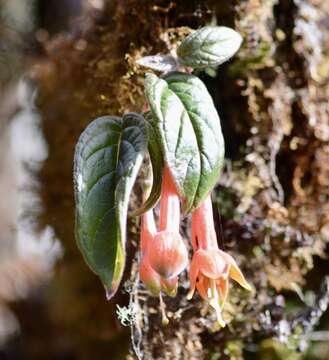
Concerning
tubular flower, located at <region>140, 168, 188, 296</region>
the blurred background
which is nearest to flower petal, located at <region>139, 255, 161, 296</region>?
tubular flower, located at <region>140, 168, 188, 296</region>

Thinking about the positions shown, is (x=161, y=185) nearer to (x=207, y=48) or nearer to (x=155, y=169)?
(x=155, y=169)

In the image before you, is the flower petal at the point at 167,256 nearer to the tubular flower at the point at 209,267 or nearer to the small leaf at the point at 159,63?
the tubular flower at the point at 209,267

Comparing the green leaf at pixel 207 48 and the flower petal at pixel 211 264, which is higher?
the green leaf at pixel 207 48

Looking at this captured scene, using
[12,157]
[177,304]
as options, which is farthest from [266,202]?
[12,157]

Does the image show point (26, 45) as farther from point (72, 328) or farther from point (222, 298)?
point (222, 298)

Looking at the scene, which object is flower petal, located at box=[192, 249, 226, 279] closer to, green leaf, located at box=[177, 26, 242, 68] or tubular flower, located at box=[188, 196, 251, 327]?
tubular flower, located at box=[188, 196, 251, 327]

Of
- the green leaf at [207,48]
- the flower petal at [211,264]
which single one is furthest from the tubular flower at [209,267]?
the green leaf at [207,48]
